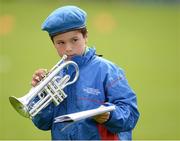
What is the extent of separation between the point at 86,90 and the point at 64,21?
17.8 inches

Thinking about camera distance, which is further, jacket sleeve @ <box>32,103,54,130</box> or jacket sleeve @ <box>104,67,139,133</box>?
jacket sleeve @ <box>32,103,54,130</box>

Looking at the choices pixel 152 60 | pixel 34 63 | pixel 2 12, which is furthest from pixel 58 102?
pixel 2 12

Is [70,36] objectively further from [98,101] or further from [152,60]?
[152,60]

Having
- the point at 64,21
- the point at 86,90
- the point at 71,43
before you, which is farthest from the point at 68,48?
the point at 86,90

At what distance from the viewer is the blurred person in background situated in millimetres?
4332

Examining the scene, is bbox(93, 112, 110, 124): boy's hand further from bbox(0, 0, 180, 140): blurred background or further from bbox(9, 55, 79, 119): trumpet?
bbox(0, 0, 180, 140): blurred background

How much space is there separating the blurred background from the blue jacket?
4.16m

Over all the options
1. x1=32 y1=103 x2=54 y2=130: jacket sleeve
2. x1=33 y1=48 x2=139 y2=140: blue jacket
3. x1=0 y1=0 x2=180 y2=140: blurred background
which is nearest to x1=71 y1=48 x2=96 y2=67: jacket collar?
x1=33 y1=48 x2=139 y2=140: blue jacket

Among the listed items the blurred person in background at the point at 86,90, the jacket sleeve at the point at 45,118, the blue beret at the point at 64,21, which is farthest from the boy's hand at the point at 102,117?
the blue beret at the point at 64,21

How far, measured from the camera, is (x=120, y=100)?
4332 millimetres

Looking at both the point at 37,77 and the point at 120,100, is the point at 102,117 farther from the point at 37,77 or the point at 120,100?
the point at 37,77

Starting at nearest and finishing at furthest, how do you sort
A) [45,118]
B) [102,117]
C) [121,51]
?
1. [102,117]
2. [45,118]
3. [121,51]

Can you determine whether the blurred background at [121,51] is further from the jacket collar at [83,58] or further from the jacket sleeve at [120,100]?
the jacket sleeve at [120,100]

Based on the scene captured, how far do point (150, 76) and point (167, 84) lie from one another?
0.78m
